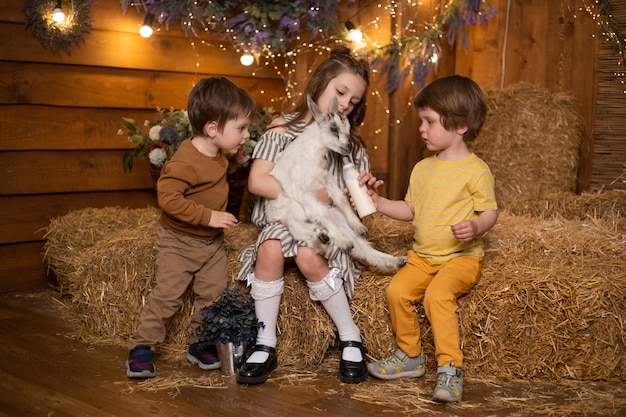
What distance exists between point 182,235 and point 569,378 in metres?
1.51

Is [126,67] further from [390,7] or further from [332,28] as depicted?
[390,7]

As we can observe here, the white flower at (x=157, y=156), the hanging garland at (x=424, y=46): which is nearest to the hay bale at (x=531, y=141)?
the hanging garland at (x=424, y=46)

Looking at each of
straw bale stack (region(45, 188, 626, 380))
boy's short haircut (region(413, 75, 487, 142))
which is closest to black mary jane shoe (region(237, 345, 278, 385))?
straw bale stack (region(45, 188, 626, 380))

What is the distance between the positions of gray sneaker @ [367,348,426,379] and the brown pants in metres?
0.69

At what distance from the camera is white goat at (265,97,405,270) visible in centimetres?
263

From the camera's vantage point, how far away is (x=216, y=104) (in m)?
2.77

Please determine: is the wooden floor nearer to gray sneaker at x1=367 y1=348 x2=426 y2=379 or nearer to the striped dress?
gray sneaker at x1=367 y1=348 x2=426 y2=379

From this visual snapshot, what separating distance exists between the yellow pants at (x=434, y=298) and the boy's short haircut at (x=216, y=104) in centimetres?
87

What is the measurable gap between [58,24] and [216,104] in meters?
1.60

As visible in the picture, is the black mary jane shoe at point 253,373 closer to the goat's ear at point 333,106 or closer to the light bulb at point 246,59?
the goat's ear at point 333,106

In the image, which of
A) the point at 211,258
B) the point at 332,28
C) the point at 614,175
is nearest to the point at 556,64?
the point at 614,175

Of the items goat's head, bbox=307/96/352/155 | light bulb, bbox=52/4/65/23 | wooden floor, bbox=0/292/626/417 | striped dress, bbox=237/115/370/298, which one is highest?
light bulb, bbox=52/4/65/23

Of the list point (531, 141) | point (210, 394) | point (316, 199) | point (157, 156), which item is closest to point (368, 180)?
point (316, 199)

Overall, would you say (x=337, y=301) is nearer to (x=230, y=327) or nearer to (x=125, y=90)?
(x=230, y=327)
